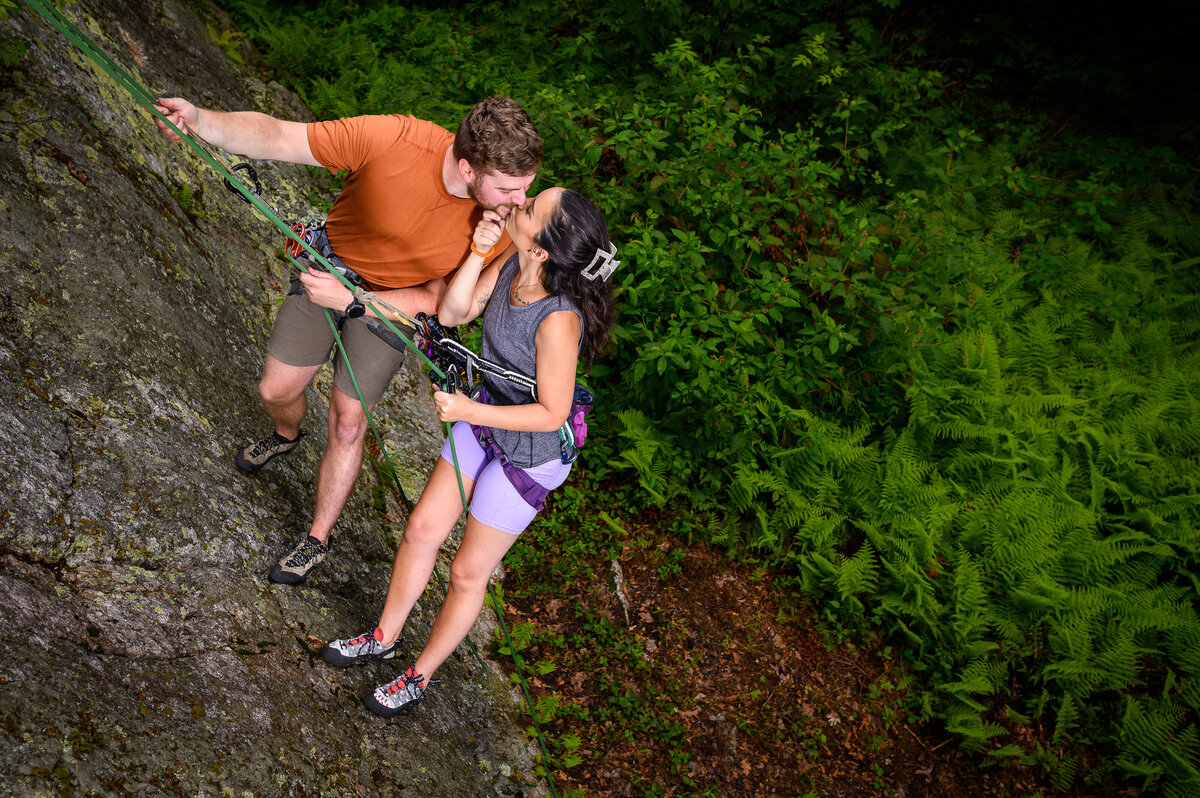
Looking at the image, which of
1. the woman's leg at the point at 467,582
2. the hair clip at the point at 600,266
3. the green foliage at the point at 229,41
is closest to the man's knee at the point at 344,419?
the woman's leg at the point at 467,582

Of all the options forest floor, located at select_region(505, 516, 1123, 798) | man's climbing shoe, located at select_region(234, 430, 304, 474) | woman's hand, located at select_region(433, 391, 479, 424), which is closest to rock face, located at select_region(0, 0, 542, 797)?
man's climbing shoe, located at select_region(234, 430, 304, 474)

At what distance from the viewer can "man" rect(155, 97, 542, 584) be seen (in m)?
2.82

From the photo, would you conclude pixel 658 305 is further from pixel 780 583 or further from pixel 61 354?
pixel 61 354

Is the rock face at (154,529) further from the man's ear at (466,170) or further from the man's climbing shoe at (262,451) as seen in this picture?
the man's ear at (466,170)

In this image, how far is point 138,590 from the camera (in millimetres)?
2842

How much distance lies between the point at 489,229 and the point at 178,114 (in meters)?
1.18

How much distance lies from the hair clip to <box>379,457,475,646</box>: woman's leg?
3.41 ft

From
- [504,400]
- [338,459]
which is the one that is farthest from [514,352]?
[338,459]

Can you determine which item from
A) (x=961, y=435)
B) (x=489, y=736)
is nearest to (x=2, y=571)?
(x=489, y=736)

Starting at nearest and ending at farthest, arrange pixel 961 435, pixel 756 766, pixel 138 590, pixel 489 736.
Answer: pixel 138 590
pixel 489 736
pixel 756 766
pixel 961 435

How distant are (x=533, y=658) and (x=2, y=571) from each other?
2899 mm

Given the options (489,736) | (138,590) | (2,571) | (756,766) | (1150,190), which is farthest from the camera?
(1150,190)

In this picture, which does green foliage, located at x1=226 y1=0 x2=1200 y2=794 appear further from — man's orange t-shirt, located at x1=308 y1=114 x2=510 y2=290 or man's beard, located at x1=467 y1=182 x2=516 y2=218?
man's beard, located at x1=467 y1=182 x2=516 y2=218

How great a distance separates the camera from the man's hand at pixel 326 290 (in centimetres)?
302
